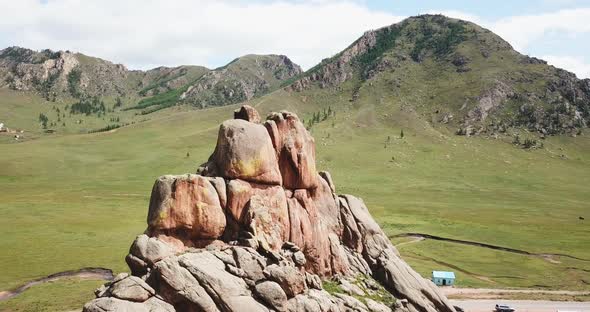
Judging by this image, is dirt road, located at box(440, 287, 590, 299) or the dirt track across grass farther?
dirt road, located at box(440, 287, 590, 299)

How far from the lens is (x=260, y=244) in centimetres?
4134

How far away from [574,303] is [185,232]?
229ft

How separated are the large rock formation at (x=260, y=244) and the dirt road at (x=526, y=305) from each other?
26682 millimetres

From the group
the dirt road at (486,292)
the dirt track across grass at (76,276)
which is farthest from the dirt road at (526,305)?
the dirt track across grass at (76,276)

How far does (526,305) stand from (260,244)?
57136 millimetres

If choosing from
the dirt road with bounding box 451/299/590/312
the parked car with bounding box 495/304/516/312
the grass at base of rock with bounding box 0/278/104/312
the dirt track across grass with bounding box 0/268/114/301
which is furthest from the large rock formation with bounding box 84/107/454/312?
the dirt track across grass with bounding box 0/268/114/301

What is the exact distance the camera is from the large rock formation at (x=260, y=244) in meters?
36.5

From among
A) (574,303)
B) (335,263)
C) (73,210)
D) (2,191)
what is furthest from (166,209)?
(2,191)

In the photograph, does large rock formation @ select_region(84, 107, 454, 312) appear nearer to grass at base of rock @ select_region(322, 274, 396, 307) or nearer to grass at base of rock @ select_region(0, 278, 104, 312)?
grass at base of rock @ select_region(322, 274, 396, 307)

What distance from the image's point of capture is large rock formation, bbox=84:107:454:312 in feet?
120

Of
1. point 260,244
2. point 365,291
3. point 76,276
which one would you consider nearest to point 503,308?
point 365,291

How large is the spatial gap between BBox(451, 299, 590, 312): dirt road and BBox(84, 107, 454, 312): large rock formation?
26682 mm

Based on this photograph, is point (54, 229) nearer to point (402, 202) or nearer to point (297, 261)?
point (297, 261)

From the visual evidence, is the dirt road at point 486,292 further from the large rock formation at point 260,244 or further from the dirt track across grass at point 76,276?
the dirt track across grass at point 76,276
